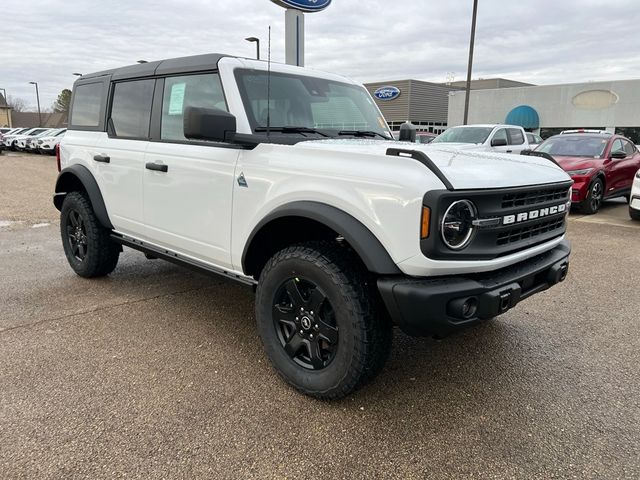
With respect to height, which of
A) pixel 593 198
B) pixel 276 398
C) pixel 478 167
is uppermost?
pixel 478 167

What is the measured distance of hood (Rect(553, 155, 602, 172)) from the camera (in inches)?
369

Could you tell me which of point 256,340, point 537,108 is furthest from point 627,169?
point 537,108

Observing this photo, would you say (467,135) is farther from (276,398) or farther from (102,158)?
(276,398)

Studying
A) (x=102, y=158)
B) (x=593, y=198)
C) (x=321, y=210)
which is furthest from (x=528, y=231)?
(x=593, y=198)

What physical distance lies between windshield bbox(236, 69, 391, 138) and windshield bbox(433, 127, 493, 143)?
27.2 ft

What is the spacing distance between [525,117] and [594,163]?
Result: 2600 centimetres

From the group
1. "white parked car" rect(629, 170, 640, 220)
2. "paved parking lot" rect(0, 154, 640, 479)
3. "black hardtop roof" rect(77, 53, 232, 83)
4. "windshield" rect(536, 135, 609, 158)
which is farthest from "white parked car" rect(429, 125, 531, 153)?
"black hardtop roof" rect(77, 53, 232, 83)

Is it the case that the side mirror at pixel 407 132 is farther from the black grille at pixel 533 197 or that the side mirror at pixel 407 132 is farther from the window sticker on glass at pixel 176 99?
the window sticker on glass at pixel 176 99

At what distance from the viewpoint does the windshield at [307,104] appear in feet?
10.8

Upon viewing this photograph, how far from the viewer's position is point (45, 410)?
2656mm

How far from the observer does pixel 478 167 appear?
8.50 ft

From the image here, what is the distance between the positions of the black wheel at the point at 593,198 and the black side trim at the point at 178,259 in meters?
8.05

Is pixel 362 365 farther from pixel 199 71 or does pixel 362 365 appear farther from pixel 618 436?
pixel 199 71

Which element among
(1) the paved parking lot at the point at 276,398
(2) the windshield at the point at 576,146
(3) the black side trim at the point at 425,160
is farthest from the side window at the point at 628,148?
(3) the black side trim at the point at 425,160
